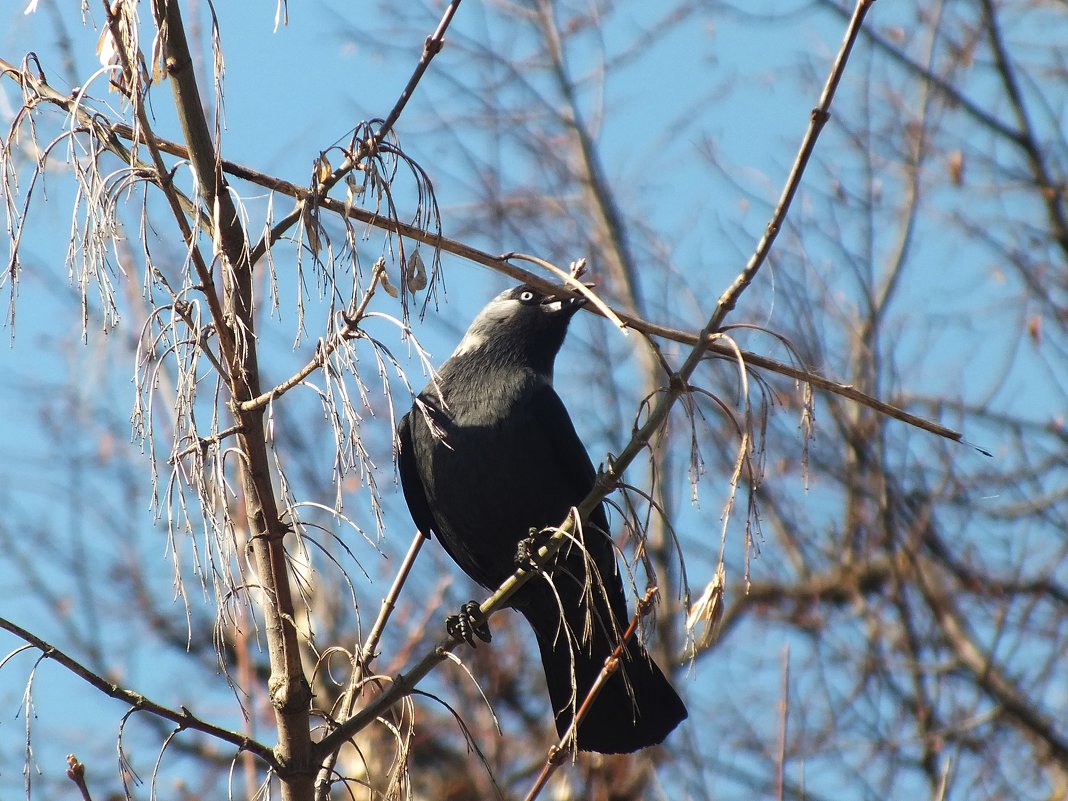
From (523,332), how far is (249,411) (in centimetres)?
244

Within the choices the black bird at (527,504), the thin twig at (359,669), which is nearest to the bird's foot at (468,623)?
the black bird at (527,504)

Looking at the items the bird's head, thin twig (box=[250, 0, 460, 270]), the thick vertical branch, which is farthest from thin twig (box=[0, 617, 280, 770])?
the bird's head

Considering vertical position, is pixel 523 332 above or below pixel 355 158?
above

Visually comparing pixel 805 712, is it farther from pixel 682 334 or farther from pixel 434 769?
pixel 682 334

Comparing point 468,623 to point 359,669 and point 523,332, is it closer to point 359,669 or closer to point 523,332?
point 359,669

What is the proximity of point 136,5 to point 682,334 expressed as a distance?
3.82 feet

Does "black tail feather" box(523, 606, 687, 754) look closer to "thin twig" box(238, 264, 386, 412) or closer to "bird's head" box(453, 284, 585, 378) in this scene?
"bird's head" box(453, 284, 585, 378)

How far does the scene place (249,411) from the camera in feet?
Answer: 7.36

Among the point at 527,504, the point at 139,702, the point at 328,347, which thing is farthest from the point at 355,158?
the point at 527,504

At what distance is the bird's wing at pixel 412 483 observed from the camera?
14.1ft

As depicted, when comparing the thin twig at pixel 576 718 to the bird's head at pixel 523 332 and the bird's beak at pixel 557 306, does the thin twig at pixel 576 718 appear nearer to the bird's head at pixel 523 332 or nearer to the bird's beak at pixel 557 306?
the bird's head at pixel 523 332

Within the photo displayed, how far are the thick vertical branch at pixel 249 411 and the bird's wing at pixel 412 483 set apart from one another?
6.10 feet

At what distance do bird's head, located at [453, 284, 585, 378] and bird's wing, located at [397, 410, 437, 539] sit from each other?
1.34 ft

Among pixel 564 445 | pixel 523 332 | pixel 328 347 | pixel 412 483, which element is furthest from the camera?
pixel 523 332
